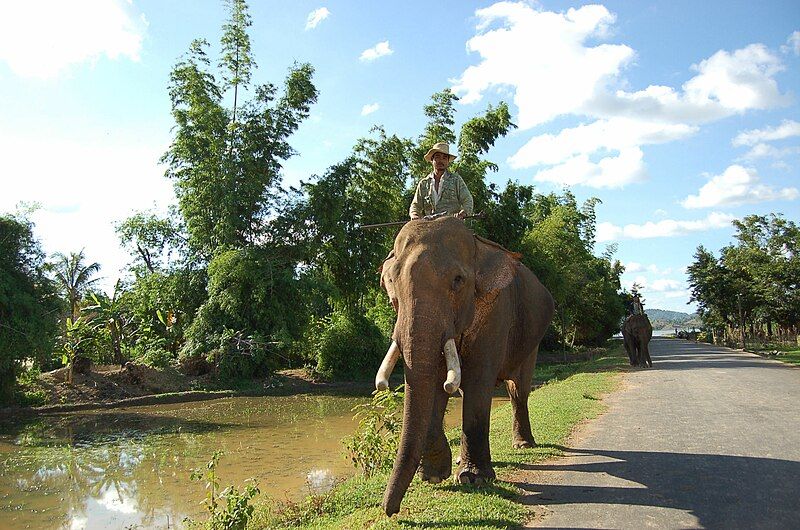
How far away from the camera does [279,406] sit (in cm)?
1966

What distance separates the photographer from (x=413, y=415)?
15.2ft

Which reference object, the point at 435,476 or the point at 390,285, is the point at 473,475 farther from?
the point at 390,285

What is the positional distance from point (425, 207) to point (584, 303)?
1647 inches

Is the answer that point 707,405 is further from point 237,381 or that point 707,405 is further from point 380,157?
point 380,157

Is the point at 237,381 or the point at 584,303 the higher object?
the point at 584,303

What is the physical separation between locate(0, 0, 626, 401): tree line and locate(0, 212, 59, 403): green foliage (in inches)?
58.2

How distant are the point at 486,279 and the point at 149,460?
8321 millimetres

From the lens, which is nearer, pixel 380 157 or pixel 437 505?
pixel 437 505

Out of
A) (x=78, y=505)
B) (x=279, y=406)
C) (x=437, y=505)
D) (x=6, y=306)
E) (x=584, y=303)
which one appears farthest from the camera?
(x=584, y=303)

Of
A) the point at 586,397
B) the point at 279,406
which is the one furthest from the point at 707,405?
the point at 279,406

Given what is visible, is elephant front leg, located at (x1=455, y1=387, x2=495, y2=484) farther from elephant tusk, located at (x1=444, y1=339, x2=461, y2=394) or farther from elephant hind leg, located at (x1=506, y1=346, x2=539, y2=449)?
elephant hind leg, located at (x1=506, y1=346, x2=539, y2=449)

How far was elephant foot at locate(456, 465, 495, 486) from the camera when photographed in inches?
222

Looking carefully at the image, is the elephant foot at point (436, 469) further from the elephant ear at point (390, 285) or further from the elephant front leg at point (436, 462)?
the elephant ear at point (390, 285)

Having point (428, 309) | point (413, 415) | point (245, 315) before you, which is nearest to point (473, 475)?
point (413, 415)
